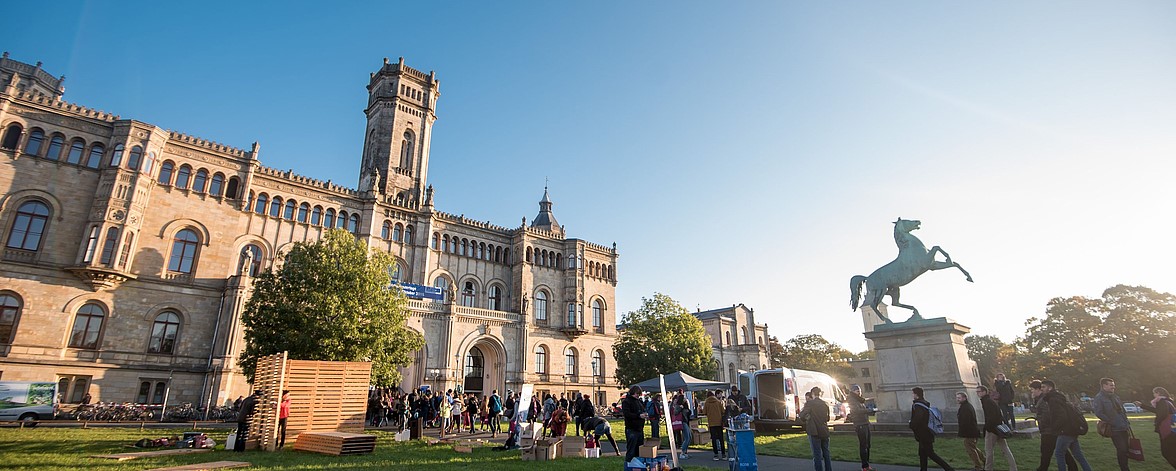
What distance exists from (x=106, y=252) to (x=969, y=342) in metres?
98.3

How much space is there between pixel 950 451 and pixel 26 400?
33.3 m

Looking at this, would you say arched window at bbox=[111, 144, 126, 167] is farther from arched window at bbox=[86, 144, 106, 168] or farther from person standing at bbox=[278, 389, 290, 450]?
person standing at bbox=[278, 389, 290, 450]

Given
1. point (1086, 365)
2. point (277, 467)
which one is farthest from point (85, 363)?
point (1086, 365)

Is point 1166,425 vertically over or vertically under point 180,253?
under

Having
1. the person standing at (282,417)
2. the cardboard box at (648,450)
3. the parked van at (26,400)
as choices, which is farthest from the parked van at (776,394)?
the parked van at (26,400)

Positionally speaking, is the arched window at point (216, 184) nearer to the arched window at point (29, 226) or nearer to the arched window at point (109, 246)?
the arched window at point (109, 246)

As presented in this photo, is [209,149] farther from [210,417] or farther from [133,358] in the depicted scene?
[210,417]

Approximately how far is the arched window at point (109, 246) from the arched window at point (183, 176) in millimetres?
4760

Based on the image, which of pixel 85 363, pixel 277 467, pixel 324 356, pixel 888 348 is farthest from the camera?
pixel 85 363

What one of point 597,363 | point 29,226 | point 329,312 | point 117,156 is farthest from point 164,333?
point 597,363

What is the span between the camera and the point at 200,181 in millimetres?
33531

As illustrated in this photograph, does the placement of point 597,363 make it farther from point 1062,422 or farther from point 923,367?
point 1062,422

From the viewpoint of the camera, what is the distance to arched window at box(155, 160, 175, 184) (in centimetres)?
3197

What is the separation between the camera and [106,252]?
28.4 meters
